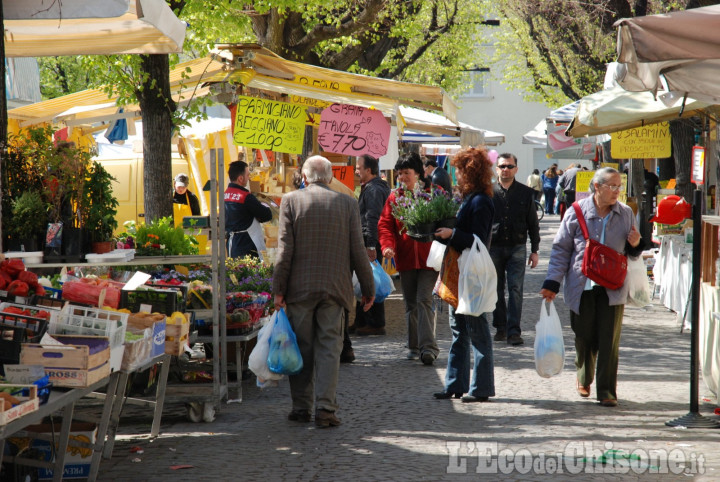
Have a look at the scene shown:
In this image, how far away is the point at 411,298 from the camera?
30.2ft

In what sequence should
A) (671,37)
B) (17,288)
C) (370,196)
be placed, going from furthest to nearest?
(370,196), (671,37), (17,288)

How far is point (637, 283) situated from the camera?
7.32m

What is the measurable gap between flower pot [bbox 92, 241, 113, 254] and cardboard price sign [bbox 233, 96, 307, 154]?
4412 millimetres

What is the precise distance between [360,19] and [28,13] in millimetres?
10019

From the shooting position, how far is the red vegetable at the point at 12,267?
17.5 ft

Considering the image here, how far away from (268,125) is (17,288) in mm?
5876

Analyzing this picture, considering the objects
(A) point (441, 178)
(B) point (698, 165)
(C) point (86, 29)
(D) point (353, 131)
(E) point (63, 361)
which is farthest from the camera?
(A) point (441, 178)

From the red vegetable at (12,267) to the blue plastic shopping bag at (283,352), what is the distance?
1888 millimetres

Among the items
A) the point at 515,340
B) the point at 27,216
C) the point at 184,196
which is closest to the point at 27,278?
the point at 27,216

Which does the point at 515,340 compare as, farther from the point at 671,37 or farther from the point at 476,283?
the point at 671,37

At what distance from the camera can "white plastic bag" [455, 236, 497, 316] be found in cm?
722

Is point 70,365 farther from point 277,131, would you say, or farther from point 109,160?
point 109,160

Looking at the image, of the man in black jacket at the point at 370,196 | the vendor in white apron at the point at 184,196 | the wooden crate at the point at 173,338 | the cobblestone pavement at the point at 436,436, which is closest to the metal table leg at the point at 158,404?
the cobblestone pavement at the point at 436,436

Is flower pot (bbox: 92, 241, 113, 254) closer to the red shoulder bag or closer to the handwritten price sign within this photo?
the red shoulder bag
